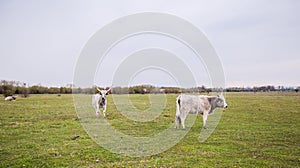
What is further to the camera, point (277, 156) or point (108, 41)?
point (108, 41)

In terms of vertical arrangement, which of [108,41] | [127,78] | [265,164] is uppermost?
[108,41]

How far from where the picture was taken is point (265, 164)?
755 centimetres

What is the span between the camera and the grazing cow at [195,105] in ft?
45.7

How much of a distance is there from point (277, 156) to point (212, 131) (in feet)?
15.9

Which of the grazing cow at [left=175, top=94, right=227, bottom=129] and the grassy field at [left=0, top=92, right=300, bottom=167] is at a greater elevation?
the grazing cow at [left=175, top=94, right=227, bottom=129]

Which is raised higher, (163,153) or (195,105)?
(195,105)

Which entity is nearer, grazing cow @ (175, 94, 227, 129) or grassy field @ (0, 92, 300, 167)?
grassy field @ (0, 92, 300, 167)

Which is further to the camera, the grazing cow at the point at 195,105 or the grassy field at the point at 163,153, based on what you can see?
the grazing cow at the point at 195,105

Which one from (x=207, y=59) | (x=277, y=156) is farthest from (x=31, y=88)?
(x=277, y=156)

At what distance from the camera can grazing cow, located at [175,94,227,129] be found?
13934 mm

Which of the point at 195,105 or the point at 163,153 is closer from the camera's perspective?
the point at 163,153

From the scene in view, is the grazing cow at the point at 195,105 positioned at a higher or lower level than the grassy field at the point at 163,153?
higher

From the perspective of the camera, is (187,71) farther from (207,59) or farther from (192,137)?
(192,137)

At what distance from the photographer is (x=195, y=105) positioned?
14594 millimetres
